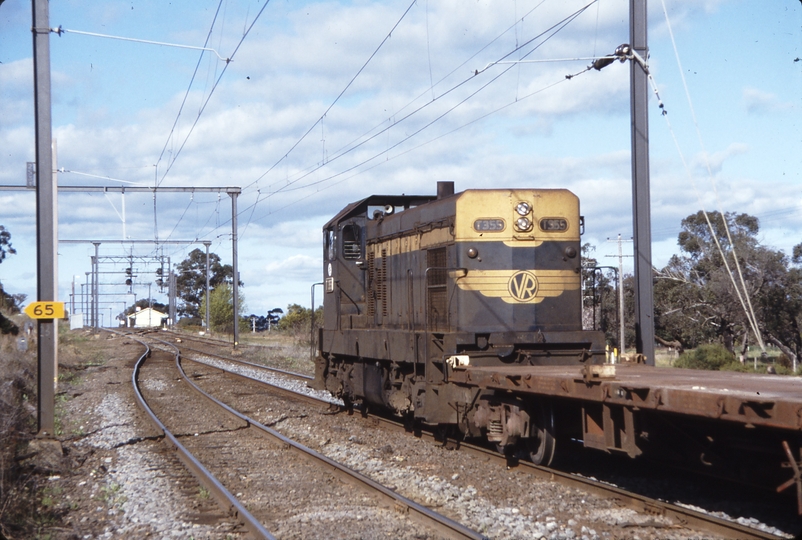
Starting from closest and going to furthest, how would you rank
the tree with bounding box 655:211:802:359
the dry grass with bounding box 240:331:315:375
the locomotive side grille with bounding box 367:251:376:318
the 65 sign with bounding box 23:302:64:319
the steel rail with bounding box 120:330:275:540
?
the steel rail with bounding box 120:330:275:540
the 65 sign with bounding box 23:302:64:319
the locomotive side grille with bounding box 367:251:376:318
the dry grass with bounding box 240:331:315:375
the tree with bounding box 655:211:802:359

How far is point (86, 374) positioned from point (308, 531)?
2091 centimetres

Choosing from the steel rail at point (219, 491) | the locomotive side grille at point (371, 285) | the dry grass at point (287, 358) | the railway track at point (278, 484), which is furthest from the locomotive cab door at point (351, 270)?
the dry grass at point (287, 358)

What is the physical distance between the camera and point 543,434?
322 inches

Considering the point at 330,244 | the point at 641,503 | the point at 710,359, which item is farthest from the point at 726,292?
the point at 641,503

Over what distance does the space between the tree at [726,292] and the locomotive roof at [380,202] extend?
61.8 feet

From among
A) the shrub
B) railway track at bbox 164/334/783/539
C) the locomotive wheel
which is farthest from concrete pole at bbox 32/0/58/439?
the shrub

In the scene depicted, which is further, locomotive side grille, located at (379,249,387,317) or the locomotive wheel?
locomotive side grille, located at (379,249,387,317)

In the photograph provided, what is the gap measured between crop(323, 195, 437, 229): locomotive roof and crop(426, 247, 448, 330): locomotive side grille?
179cm

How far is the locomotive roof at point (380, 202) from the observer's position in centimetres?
1260

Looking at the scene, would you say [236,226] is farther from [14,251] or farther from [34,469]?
[34,469]

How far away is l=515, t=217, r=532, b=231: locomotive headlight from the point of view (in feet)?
32.2

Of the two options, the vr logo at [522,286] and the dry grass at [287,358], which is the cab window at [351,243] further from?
the dry grass at [287,358]

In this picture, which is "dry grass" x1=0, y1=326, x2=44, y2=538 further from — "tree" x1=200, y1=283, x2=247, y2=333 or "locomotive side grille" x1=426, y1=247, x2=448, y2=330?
"tree" x1=200, y1=283, x2=247, y2=333

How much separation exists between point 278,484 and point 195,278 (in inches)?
3825
